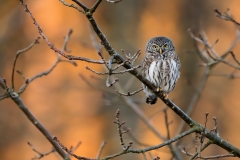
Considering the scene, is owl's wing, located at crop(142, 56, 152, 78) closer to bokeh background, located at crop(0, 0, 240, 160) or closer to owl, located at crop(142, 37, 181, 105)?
owl, located at crop(142, 37, 181, 105)

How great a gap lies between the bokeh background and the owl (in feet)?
16.4

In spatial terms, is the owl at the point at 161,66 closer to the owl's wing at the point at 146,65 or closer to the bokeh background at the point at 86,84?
the owl's wing at the point at 146,65

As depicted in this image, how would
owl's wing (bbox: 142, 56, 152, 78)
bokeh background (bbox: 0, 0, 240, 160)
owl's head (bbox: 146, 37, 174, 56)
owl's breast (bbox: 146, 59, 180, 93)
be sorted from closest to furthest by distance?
owl's breast (bbox: 146, 59, 180, 93) → owl's wing (bbox: 142, 56, 152, 78) → owl's head (bbox: 146, 37, 174, 56) → bokeh background (bbox: 0, 0, 240, 160)

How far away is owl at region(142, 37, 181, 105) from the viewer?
5574 millimetres

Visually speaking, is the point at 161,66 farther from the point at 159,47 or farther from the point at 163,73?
the point at 159,47

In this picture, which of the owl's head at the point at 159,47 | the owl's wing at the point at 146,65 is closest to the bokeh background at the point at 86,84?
the owl's head at the point at 159,47

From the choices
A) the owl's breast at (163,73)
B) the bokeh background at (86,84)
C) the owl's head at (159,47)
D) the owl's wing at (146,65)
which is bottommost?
the owl's breast at (163,73)

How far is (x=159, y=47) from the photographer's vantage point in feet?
19.4

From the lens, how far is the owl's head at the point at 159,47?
5.86 meters

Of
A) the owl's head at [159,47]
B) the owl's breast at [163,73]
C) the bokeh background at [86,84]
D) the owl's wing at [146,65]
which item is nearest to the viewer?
the owl's breast at [163,73]

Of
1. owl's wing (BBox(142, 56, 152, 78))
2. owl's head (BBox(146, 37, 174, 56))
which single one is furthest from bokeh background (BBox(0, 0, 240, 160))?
owl's wing (BBox(142, 56, 152, 78))

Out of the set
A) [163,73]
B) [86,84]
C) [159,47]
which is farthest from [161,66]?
[86,84]

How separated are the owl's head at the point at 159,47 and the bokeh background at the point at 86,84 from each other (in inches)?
194

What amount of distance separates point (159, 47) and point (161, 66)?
1.12ft
